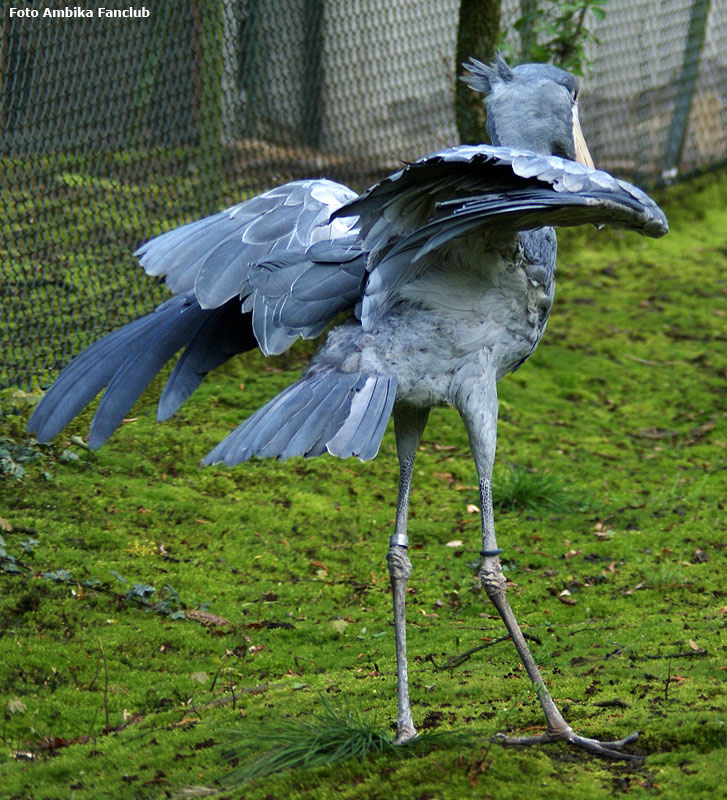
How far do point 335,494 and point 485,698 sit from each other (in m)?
1.98

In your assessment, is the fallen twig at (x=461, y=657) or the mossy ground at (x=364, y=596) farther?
the fallen twig at (x=461, y=657)

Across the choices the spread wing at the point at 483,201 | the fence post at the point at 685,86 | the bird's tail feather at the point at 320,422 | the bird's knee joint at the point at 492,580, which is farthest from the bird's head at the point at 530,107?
the fence post at the point at 685,86

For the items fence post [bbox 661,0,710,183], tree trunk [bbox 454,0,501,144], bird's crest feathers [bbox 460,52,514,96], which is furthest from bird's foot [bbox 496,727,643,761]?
fence post [bbox 661,0,710,183]

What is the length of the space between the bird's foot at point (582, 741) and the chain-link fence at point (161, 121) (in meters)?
3.14

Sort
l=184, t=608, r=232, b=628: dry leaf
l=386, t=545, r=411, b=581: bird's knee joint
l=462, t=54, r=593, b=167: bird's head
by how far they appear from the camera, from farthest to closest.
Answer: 1. l=184, t=608, r=232, b=628: dry leaf
2. l=462, t=54, r=593, b=167: bird's head
3. l=386, t=545, r=411, b=581: bird's knee joint

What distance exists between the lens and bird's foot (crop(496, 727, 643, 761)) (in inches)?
109

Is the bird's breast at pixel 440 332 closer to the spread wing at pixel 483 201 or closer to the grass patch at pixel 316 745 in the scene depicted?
the spread wing at pixel 483 201

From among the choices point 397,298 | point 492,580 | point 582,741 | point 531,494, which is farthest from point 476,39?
point 582,741

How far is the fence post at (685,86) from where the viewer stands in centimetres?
941

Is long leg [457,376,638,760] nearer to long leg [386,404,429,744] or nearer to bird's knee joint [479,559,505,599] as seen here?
bird's knee joint [479,559,505,599]

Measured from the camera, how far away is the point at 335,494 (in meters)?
5.14

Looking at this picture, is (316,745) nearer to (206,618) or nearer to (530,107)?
(206,618)

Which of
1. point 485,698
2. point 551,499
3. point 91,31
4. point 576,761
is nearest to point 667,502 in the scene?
point 551,499

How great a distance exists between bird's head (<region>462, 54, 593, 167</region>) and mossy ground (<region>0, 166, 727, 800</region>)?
66.9 inches
